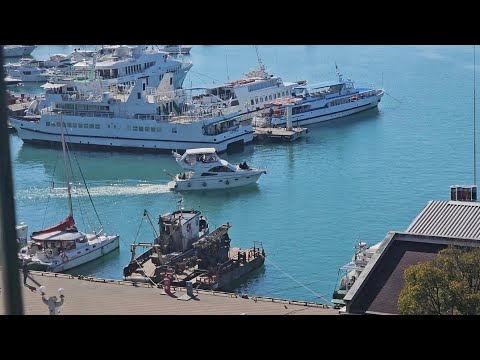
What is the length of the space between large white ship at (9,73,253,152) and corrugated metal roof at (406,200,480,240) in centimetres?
609

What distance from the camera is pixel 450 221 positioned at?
18.0 ft

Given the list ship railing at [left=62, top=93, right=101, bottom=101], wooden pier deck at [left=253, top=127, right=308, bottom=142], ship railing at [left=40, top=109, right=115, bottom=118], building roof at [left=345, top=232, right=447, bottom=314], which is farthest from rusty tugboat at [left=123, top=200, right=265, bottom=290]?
ship railing at [left=62, top=93, right=101, bottom=101]

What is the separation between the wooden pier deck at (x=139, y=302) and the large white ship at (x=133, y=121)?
526 centimetres

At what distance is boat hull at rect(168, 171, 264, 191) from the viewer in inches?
373

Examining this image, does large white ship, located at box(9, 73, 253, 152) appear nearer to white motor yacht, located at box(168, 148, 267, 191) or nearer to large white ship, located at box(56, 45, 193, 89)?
large white ship, located at box(56, 45, 193, 89)

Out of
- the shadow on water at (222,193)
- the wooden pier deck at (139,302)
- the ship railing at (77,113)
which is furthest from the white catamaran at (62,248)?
the ship railing at (77,113)

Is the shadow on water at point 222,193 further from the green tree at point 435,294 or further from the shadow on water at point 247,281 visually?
the green tree at point 435,294

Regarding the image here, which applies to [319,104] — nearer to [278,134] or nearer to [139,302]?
[278,134]

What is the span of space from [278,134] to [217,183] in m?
2.45

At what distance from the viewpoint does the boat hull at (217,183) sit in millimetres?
9469

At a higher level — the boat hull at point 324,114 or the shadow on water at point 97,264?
the boat hull at point 324,114
